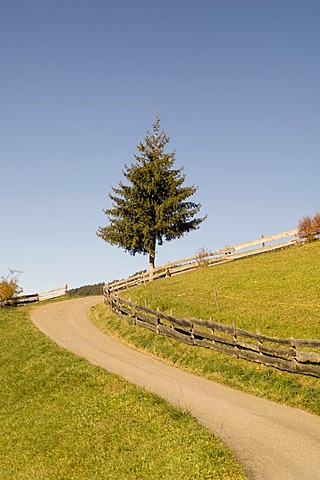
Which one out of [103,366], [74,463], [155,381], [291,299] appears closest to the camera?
[74,463]

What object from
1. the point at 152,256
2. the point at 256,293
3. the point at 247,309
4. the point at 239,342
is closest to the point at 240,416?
the point at 239,342

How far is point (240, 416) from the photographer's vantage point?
14523mm

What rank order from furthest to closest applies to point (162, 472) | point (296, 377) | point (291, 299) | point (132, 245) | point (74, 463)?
point (132, 245) → point (291, 299) → point (296, 377) → point (74, 463) → point (162, 472)

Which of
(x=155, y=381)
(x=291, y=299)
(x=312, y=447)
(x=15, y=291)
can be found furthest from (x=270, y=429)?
(x=15, y=291)

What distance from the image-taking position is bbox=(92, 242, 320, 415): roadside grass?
17.3m

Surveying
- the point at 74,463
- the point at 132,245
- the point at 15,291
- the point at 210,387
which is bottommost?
the point at 74,463

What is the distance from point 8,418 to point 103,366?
5305 mm

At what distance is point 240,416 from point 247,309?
12.8 m

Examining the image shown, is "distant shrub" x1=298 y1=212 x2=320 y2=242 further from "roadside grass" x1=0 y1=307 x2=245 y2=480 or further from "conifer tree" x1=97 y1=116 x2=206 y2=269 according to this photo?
"roadside grass" x1=0 y1=307 x2=245 y2=480

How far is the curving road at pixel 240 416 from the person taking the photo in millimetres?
11086

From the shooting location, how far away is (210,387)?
17953 millimetres

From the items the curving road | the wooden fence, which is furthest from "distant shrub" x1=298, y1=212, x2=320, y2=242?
the curving road

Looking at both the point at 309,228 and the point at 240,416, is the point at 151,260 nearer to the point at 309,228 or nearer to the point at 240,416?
the point at 309,228

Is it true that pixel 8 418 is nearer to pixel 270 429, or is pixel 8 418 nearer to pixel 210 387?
pixel 210 387
